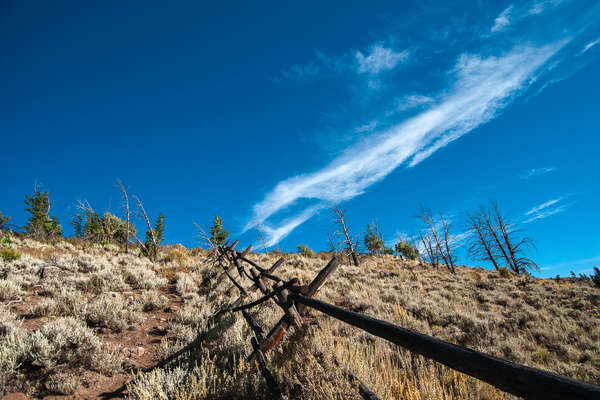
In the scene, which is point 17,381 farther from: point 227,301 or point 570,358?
point 570,358

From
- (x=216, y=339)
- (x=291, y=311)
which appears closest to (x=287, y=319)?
(x=291, y=311)

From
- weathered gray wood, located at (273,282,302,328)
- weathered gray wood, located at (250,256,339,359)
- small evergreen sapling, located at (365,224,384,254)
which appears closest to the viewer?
weathered gray wood, located at (250,256,339,359)

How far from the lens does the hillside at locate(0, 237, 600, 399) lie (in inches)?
137

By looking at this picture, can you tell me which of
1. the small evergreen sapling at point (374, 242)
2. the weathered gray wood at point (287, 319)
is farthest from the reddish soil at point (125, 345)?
the small evergreen sapling at point (374, 242)

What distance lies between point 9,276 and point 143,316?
5219 millimetres

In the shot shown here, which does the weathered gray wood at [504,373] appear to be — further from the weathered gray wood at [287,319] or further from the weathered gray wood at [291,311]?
the weathered gray wood at [291,311]

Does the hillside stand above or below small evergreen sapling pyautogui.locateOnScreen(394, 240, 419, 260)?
below

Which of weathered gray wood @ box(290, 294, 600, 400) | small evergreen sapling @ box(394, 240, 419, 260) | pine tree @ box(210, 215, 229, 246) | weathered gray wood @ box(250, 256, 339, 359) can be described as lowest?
weathered gray wood @ box(290, 294, 600, 400)

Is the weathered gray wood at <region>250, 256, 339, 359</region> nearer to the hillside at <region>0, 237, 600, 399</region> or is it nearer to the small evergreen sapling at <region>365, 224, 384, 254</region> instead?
the hillside at <region>0, 237, 600, 399</region>

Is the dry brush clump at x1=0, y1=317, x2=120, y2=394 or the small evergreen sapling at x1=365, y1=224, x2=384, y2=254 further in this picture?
the small evergreen sapling at x1=365, y1=224, x2=384, y2=254

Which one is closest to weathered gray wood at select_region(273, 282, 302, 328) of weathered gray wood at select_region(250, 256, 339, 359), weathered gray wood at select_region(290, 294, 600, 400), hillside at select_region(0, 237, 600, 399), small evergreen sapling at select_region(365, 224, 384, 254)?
weathered gray wood at select_region(250, 256, 339, 359)

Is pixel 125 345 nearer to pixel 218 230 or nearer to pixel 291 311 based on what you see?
pixel 291 311

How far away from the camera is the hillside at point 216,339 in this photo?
3473mm

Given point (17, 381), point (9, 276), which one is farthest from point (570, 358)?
point (9, 276)
